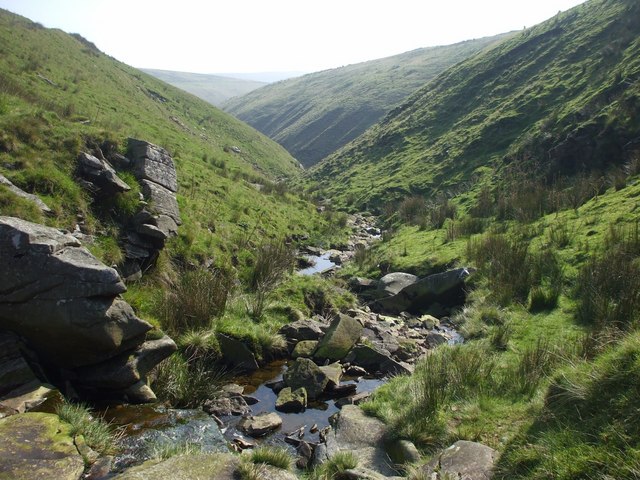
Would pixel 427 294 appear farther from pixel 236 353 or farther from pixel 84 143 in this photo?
pixel 84 143

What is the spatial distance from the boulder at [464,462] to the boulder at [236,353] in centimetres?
521

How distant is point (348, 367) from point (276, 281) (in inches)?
187

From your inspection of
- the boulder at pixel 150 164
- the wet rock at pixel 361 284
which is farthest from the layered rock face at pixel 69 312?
the wet rock at pixel 361 284

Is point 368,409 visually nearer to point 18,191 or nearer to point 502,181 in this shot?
point 18,191

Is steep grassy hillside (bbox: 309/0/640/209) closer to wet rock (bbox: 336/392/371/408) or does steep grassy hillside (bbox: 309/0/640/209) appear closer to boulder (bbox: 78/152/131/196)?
wet rock (bbox: 336/392/371/408)

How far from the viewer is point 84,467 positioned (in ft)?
17.2

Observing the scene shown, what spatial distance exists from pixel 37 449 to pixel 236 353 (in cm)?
509

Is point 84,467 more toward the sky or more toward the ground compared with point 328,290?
more toward the sky

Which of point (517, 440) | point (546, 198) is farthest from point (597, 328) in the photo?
point (546, 198)

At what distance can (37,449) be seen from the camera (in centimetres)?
510

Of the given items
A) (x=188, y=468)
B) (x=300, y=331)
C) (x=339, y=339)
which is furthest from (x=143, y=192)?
(x=188, y=468)

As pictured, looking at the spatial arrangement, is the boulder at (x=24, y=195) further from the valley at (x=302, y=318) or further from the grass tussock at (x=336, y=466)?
the grass tussock at (x=336, y=466)

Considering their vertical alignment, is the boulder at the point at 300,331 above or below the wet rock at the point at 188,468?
below

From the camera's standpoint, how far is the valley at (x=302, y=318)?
17.8 ft
